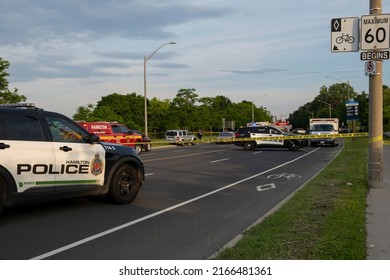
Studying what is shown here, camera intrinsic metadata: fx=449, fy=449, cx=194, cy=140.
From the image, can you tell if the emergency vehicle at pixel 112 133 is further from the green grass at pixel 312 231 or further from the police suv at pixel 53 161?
the green grass at pixel 312 231

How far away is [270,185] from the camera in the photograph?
12625 mm

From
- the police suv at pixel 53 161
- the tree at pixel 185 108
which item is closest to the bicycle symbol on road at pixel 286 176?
the police suv at pixel 53 161

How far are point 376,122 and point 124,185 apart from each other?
5992 mm

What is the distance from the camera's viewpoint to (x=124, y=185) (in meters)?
9.33

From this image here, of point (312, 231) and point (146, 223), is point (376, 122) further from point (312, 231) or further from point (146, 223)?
point (146, 223)

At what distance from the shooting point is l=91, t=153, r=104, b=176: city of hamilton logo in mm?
8602

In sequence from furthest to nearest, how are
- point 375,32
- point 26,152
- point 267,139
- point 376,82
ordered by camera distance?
1. point 267,139
2. point 376,82
3. point 375,32
4. point 26,152

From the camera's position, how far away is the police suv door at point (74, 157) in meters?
8.03

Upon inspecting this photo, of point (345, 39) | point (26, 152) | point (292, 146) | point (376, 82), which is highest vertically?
point (345, 39)

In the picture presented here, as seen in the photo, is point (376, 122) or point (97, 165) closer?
point (97, 165)

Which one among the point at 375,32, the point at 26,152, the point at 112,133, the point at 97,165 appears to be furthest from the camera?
the point at 112,133

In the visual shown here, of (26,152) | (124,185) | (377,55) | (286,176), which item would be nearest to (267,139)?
(286,176)

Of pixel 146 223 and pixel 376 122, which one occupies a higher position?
pixel 376 122

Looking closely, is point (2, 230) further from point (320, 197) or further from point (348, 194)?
point (348, 194)
